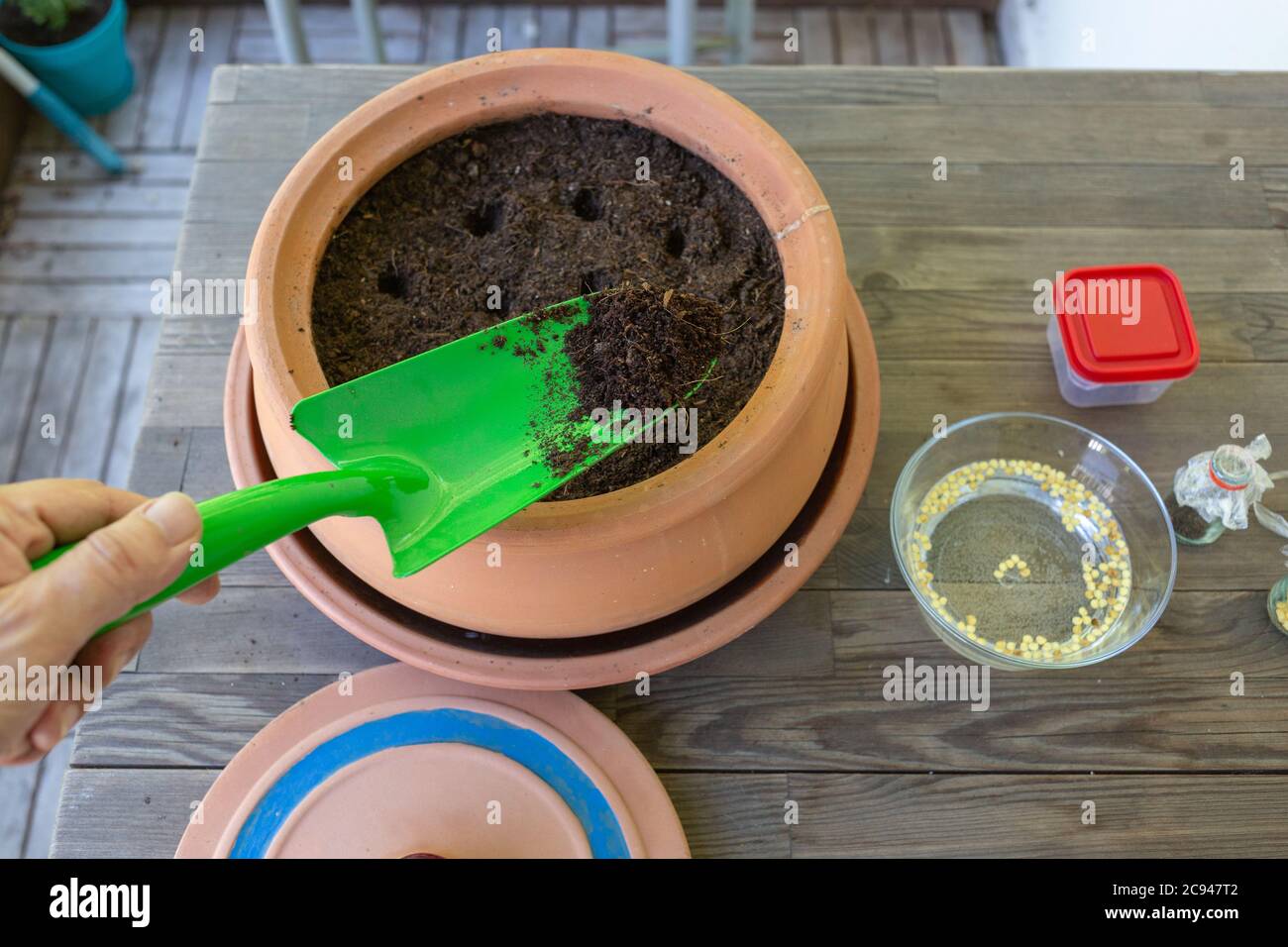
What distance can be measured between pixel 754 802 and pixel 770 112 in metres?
0.76

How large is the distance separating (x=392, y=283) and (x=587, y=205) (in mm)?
187

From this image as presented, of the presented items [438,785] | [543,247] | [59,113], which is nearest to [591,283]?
[543,247]

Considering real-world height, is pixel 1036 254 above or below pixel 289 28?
below

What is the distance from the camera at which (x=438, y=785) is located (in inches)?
31.6

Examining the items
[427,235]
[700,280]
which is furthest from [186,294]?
[700,280]

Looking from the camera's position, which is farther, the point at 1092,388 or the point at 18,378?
the point at 18,378

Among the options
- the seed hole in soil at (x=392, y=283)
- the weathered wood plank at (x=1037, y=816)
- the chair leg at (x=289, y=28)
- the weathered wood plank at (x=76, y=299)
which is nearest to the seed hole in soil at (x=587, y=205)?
the seed hole in soil at (x=392, y=283)

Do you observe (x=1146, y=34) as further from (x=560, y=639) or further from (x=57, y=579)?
(x=57, y=579)

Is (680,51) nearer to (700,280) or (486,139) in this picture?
(486,139)

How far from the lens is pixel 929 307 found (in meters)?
1.04

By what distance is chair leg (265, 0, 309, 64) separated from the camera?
4.68 feet

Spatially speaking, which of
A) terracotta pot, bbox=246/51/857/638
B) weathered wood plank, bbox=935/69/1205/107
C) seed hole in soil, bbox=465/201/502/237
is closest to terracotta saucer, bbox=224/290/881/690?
terracotta pot, bbox=246/51/857/638

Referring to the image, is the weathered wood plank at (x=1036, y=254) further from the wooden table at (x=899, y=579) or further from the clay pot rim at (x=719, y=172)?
the clay pot rim at (x=719, y=172)

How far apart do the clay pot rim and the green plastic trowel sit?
34 millimetres
